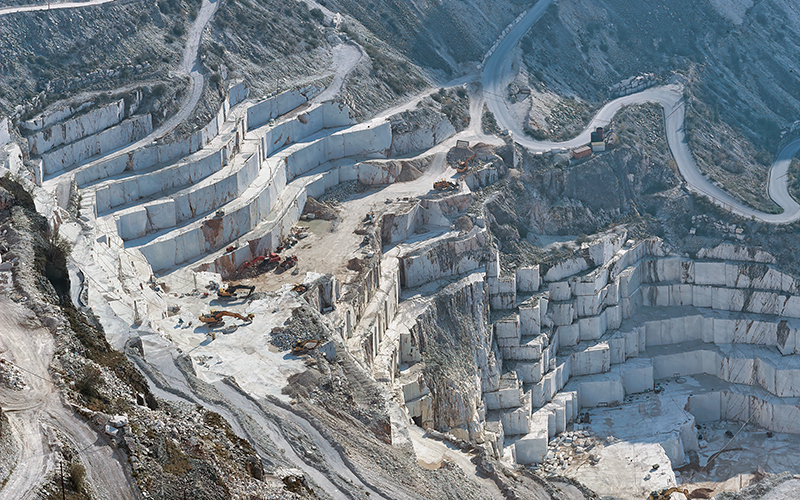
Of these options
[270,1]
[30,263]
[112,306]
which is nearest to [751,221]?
[270,1]

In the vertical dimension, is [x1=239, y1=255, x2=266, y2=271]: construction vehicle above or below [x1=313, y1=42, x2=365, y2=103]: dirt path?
below

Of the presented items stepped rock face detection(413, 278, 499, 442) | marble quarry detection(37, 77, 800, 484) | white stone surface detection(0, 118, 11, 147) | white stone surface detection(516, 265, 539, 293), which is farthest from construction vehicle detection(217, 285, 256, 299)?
white stone surface detection(516, 265, 539, 293)

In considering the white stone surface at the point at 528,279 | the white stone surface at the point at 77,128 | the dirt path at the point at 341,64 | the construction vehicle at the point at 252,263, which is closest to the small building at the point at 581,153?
the white stone surface at the point at 528,279

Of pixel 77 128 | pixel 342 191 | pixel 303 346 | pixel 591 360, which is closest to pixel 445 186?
pixel 342 191

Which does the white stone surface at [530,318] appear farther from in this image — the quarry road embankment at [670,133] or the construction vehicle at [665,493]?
the quarry road embankment at [670,133]

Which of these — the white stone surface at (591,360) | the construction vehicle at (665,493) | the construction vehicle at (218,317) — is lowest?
the construction vehicle at (665,493)

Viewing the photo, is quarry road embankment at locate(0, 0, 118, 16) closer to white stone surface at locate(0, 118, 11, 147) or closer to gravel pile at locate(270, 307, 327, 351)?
white stone surface at locate(0, 118, 11, 147)

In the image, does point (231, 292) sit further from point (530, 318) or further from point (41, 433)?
point (530, 318)
